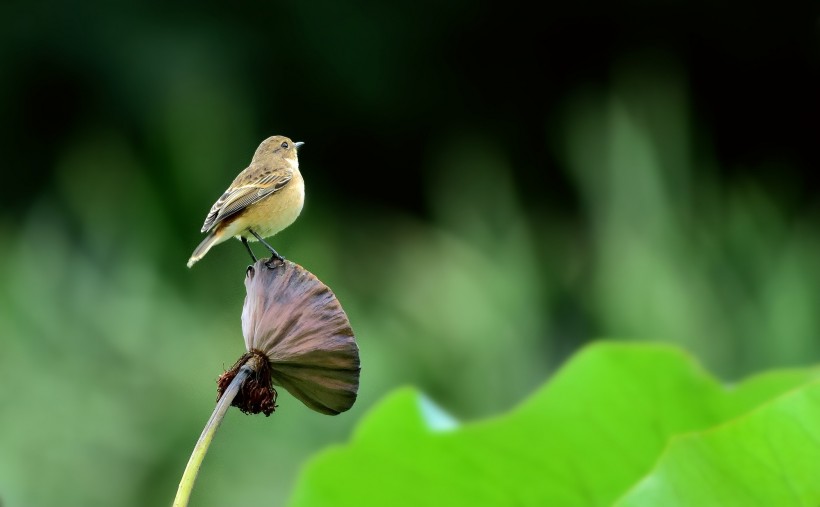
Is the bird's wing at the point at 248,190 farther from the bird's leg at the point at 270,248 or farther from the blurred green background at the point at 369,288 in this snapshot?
the blurred green background at the point at 369,288

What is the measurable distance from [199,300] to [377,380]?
100 centimetres

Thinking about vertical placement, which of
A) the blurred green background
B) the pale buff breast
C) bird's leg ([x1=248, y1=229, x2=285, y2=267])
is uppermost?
the blurred green background

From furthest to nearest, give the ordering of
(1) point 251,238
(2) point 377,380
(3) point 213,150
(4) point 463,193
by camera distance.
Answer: (4) point 463,193 < (3) point 213,150 < (2) point 377,380 < (1) point 251,238

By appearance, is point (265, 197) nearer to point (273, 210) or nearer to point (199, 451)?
point (273, 210)

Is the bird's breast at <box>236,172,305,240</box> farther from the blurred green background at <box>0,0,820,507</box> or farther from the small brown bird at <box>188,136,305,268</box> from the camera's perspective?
the blurred green background at <box>0,0,820,507</box>

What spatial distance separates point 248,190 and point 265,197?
2cm

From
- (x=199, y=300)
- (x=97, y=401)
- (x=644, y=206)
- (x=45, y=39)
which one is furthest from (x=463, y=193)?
(x=45, y=39)

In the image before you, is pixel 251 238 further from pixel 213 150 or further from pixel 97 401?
pixel 213 150

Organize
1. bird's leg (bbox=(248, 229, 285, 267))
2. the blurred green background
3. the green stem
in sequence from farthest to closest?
the blurred green background
bird's leg (bbox=(248, 229, 285, 267))
the green stem

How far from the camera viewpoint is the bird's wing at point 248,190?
135cm

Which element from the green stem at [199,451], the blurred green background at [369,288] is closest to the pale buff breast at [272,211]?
the green stem at [199,451]

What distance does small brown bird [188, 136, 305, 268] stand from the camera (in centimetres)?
138

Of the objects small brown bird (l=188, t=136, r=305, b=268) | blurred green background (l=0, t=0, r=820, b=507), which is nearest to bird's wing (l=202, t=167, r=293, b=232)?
small brown bird (l=188, t=136, r=305, b=268)

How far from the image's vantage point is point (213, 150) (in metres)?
6.03
